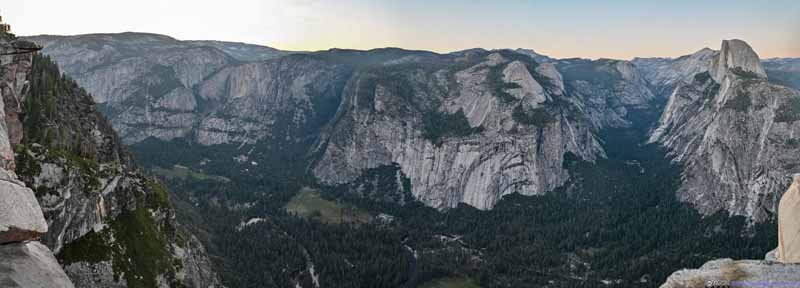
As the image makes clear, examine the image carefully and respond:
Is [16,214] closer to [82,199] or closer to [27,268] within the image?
[27,268]

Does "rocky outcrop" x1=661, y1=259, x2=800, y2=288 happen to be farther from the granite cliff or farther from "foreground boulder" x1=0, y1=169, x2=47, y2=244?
the granite cliff

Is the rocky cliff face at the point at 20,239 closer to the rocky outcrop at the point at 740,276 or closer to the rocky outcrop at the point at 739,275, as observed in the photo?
the rocky outcrop at the point at 739,275

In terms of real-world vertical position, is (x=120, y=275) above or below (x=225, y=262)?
above

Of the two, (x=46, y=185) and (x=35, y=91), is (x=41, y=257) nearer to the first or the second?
(x=46, y=185)

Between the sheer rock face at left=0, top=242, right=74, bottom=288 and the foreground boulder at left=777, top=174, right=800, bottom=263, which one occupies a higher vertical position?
the foreground boulder at left=777, top=174, right=800, bottom=263

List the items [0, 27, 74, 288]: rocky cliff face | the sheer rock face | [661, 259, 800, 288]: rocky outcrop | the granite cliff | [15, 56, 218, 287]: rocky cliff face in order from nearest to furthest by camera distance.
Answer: the sheer rock face < [0, 27, 74, 288]: rocky cliff face < [661, 259, 800, 288]: rocky outcrop < the granite cliff < [15, 56, 218, 287]: rocky cliff face

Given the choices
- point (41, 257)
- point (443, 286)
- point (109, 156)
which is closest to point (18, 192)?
point (41, 257)

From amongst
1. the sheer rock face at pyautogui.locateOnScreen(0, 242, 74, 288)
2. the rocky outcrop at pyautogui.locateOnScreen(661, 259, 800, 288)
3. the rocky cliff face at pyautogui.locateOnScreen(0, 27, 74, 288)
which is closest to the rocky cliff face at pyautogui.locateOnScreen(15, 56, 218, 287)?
the rocky cliff face at pyautogui.locateOnScreen(0, 27, 74, 288)
